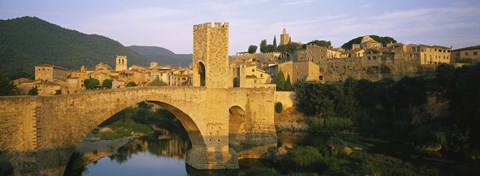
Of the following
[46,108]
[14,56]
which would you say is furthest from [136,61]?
[46,108]

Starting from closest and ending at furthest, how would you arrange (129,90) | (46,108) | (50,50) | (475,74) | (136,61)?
(46,108)
(129,90)
(475,74)
(50,50)
(136,61)

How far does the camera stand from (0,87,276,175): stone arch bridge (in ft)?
40.3

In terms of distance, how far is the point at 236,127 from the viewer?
24.0 metres

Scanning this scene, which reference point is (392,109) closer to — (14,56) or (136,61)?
(14,56)

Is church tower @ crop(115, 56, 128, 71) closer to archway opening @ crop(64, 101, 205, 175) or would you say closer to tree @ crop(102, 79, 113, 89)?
tree @ crop(102, 79, 113, 89)

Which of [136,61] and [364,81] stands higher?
[136,61]

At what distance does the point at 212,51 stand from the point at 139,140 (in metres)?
12.4

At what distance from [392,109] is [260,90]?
15179mm

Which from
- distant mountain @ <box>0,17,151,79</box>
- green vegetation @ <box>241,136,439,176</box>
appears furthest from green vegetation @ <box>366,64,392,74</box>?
distant mountain @ <box>0,17,151,79</box>

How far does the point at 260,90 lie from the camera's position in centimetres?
2344

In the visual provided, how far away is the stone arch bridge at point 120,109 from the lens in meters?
12.3

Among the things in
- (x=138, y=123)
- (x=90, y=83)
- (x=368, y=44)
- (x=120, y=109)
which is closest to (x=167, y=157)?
(x=120, y=109)

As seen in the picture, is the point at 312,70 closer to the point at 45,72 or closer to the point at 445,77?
the point at 445,77

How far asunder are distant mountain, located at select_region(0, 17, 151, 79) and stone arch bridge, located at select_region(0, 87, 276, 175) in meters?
44.6
